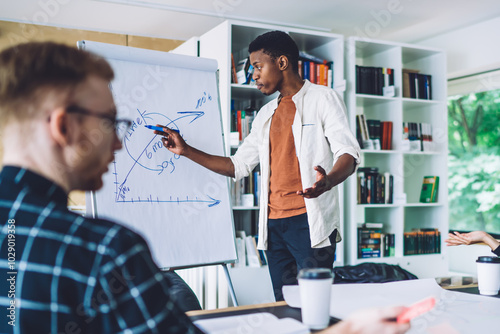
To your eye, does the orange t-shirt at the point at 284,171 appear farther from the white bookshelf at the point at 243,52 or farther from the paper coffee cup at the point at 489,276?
the white bookshelf at the point at 243,52

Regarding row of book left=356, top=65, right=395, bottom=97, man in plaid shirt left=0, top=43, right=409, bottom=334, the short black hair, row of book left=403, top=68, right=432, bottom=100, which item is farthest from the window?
man in plaid shirt left=0, top=43, right=409, bottom=334

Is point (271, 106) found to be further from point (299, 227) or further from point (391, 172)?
point (391, 172)

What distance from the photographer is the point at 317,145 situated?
77.0 inches

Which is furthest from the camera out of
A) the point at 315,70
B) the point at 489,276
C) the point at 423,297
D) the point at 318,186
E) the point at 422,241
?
the point at 422,241

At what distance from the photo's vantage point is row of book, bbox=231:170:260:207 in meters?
3.31

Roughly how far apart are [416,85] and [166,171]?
114 inches

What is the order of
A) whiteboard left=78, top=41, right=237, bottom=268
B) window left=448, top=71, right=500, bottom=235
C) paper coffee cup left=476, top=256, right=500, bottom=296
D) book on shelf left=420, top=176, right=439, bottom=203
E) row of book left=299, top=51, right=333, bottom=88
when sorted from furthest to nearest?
window left=448, top=71, right=500, bottom=235 < book on shelf left=420, top=176, right=439, bottom=203 < row of book left=299, top=51, right=333, bottom=88 < whiteboard left=78, top=41, right=237, bottom=268 < paper coffee cup left=476, top=256, right=500, bottom=296

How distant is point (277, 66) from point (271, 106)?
18cm

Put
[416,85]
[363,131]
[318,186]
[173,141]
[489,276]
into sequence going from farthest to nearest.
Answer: [416,85] < [363,131] < [173,141] < [318,186] < [489,276]

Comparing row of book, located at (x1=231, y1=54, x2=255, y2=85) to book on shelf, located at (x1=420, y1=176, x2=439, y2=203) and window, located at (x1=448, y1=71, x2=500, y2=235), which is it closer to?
book on shelf, located at (x1=420, y1=176, x2=439, y2=203)

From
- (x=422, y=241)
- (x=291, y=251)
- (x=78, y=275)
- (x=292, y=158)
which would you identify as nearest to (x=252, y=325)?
(x=78, y=275)

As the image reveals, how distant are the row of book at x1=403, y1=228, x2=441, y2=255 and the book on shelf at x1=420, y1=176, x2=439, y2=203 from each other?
0.27 m

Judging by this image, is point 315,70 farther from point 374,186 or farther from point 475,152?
point 475,152

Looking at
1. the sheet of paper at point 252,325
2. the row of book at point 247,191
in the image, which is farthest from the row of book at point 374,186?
the sheet of paper at point 252,325
